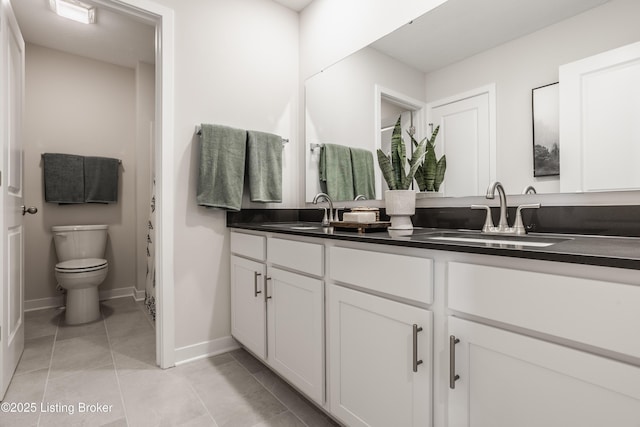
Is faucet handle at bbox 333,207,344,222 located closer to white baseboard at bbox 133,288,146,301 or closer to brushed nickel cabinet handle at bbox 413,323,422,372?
brushed nickel cabinet handle at bbox 413,323,422,372

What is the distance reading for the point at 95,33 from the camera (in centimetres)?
273

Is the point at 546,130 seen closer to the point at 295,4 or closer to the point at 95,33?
the point at 295,4

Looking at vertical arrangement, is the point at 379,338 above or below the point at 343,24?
below

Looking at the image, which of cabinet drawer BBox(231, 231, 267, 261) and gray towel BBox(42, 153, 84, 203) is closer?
cabinet drawer BBox(231, 231, 267, 261)

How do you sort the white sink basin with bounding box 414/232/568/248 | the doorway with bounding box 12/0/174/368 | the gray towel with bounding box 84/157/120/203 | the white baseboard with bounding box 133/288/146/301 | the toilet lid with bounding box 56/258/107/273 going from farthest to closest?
the white baseboard with bounding box 133/288/146/301 → the gray towel with bounding box 84/157/120/203 → the toilet lid with bounding box 56/258/107/273 → the doorway with bounding box 12/0/174/368 → the white sink basin with bounding box 414/232/568/248

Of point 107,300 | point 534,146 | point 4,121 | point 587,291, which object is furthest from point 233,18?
point 107,300

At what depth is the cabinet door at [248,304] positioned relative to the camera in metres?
1.76

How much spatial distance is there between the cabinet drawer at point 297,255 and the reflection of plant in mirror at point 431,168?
0.65 metres

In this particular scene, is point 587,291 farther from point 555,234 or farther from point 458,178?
point 458,178

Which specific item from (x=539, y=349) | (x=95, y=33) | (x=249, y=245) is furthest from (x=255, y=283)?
(x=95, y=33)

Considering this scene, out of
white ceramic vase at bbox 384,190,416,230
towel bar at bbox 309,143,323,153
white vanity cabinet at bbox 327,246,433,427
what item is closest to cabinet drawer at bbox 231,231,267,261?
white vanity cabinet at bbox 327,246,433,427

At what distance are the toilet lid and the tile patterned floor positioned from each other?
1.56 ft

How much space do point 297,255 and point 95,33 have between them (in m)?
2.74

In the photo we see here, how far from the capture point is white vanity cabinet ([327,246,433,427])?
3.22 feet
